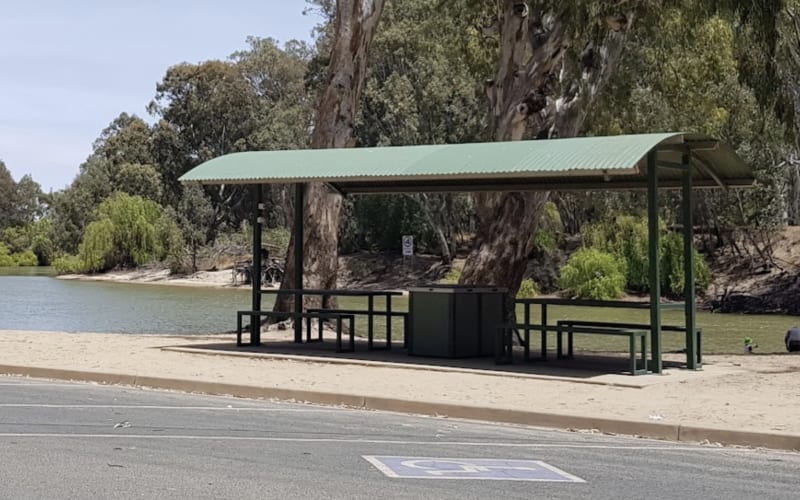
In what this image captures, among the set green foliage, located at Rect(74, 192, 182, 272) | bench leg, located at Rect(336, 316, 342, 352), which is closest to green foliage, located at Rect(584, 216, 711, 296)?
bench leg, located at Rect(336, 316, 342, 352)

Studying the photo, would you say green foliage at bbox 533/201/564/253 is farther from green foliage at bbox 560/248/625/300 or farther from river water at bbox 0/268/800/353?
river water at bbox 0/268/800/353

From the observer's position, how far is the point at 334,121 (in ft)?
83.1

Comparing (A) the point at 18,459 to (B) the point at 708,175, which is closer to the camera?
(A) the point at 18,459

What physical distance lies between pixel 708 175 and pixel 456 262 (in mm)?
49111

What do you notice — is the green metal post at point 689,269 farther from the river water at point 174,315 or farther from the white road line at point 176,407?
the river water at point 174,315

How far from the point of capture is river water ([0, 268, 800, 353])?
102 ft

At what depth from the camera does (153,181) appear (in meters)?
89.9

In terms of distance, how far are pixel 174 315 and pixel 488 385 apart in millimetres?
26980

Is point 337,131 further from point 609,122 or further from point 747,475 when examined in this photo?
point 747,475

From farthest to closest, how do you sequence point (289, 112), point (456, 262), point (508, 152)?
point (289, 112)
point (456, 262)
point (508, 152)

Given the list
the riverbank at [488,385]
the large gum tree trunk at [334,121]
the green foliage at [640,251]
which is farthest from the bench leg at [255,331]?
the green foliage at [640,251]

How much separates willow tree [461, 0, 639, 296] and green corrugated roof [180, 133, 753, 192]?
333 centimetres

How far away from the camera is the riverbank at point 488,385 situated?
38.2ft

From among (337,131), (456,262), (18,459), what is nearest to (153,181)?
(456,262)
